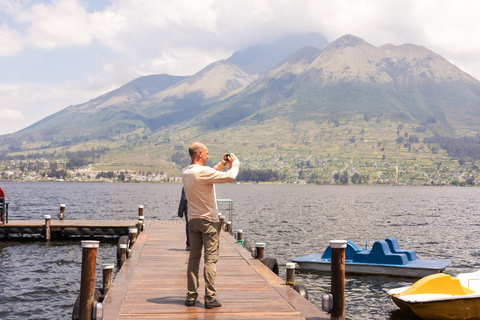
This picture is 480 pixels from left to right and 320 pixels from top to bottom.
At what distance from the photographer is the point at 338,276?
27.9 ft

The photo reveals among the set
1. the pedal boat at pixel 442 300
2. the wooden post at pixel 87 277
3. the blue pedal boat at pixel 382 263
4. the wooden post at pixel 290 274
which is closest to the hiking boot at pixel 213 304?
the wooden post at pixel 87 277

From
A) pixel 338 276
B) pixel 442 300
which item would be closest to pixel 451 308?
pixel 442 300

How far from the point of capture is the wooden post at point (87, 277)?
316 inches

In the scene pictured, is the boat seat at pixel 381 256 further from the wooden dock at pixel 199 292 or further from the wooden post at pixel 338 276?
the wooden post at pixel 338 276

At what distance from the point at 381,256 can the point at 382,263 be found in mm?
365

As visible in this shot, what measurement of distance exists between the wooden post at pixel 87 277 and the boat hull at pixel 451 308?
10061 mm

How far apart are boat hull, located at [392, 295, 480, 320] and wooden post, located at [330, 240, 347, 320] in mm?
6247

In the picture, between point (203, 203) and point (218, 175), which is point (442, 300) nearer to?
point (203, 203)

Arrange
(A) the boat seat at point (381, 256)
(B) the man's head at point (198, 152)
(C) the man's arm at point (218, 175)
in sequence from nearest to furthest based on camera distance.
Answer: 1. (C) the man's arm at point (218, 175)
2. (B) the man's head at point (198, 152)
3. (A) the boat seat at point (381, 256)

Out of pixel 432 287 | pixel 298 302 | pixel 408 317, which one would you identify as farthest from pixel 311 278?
pixel 298 302

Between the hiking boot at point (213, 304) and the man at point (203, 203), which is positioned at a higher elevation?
the man at point (203, 203)

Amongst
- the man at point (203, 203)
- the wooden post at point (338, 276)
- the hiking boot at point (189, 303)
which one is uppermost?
the man at point (203, 203)

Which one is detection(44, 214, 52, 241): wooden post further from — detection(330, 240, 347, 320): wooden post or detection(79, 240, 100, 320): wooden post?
detection(330, 240, 347, 320): wooden post

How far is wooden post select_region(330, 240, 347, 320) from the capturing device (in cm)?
843
